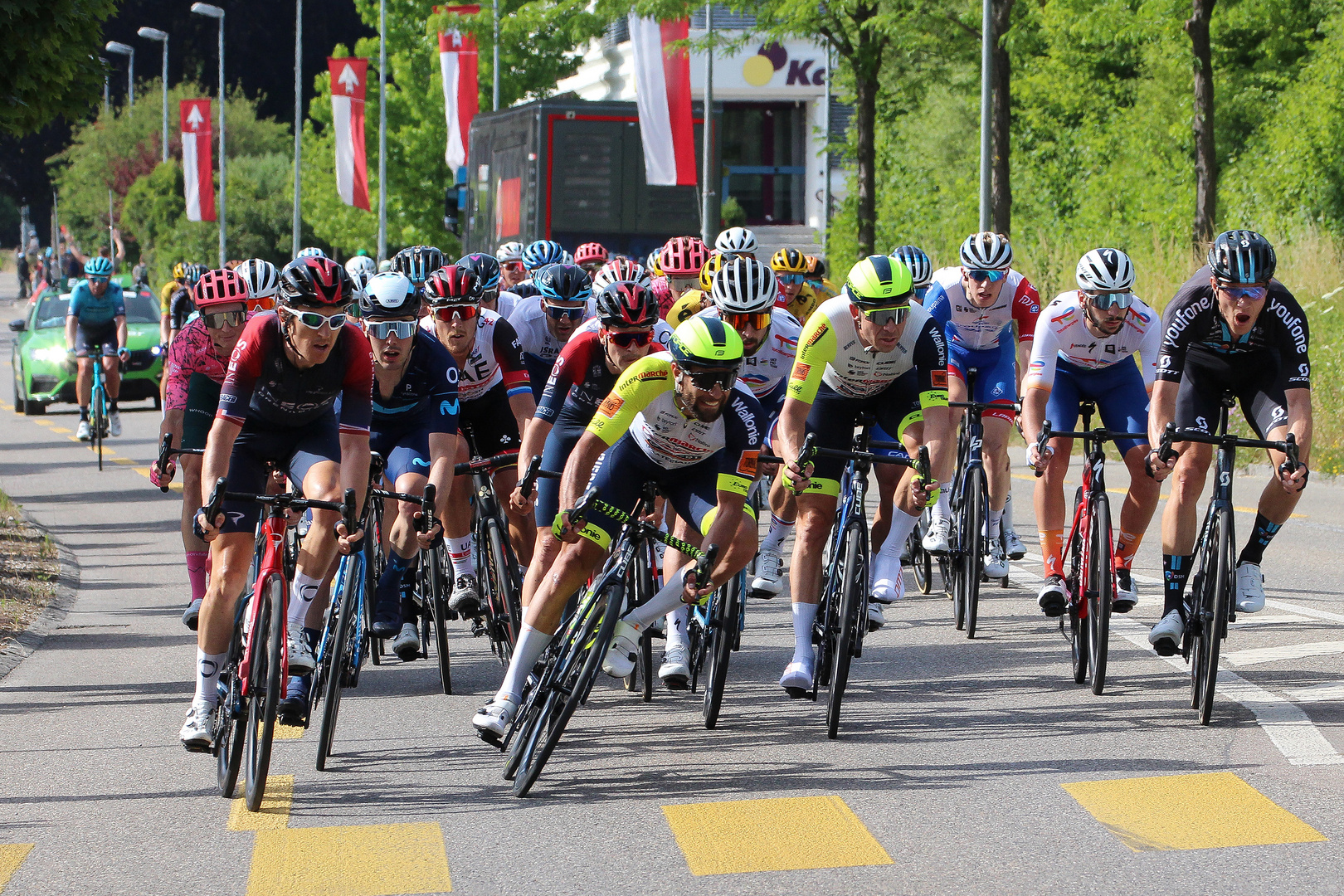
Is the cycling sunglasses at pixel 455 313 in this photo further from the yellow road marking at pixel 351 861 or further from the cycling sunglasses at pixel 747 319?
the yellow road marking at pixel 351 861

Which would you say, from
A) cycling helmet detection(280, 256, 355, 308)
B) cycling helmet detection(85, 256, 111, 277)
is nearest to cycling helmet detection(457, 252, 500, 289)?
cycling helmet detection(280, 256, 355, 308)

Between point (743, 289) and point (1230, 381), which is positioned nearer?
point (743, 289)

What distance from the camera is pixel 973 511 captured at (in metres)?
10.4

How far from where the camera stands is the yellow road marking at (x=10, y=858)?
19.4ft

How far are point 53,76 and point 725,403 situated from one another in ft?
21.5

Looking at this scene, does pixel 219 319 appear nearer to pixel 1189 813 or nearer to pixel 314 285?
pixel 314 285

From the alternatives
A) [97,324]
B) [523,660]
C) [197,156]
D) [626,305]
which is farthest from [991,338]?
[197,156]

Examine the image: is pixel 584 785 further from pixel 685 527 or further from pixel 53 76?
pixel 53 76

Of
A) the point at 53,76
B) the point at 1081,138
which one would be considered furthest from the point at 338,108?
the point at 53,76

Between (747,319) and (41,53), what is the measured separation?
587 centimetres

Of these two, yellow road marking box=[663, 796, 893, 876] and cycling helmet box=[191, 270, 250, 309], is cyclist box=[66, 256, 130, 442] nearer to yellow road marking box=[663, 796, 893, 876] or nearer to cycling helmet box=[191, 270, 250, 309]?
cycling helmet box=[191, 270, 250, 309]

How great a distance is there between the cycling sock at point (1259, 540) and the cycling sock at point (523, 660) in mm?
3324

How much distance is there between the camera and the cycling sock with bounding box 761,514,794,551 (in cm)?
1027

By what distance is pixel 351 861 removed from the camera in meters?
5.98
